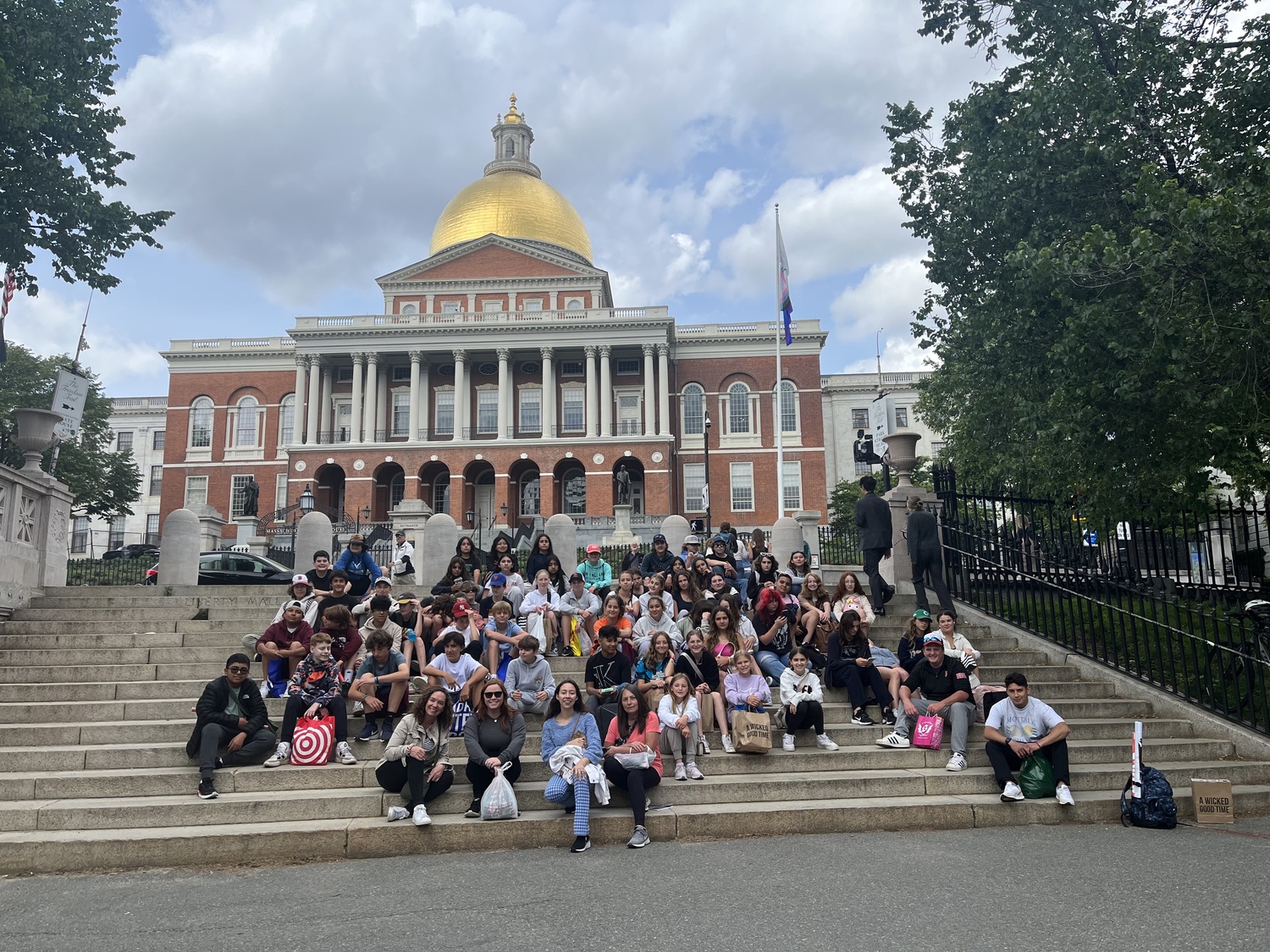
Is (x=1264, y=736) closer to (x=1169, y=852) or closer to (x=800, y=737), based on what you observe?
(x=1169, y=852)

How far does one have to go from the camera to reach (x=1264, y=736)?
8.84 metres

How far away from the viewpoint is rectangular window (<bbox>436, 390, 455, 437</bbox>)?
58.7 m

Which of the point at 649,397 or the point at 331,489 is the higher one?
the point at 649,397

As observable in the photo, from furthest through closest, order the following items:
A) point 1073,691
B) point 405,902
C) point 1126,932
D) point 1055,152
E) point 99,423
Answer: point 99,423 → point 1055,152 → point 1073,691 → point 405,902 → point 1126,932

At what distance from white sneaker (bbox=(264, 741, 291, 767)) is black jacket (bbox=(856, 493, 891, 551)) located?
7.66 meters

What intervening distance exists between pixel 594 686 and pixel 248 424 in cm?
5875

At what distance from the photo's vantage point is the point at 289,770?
7785 mm

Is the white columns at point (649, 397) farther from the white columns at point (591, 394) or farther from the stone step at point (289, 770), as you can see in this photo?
the stone step at point (289, 770)

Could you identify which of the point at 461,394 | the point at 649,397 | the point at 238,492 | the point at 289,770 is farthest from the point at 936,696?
the point at 238,492

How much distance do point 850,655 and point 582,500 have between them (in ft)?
154

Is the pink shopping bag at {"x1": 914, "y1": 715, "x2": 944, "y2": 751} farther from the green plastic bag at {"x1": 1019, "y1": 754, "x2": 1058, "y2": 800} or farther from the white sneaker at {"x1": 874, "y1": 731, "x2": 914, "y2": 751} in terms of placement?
the green plastic bag at {"x1": 1019, "y1": 754, "x2": 1058, "y2": 800}

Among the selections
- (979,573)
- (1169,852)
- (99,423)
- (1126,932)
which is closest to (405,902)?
(1126,932)

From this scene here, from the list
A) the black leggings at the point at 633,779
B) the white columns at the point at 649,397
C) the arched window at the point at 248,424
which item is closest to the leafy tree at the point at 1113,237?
the black leggings at the point at 633,779

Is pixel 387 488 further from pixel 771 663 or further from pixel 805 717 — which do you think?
pixel 805 717
